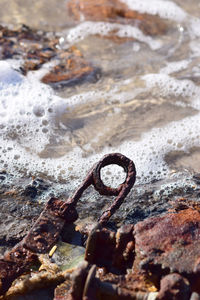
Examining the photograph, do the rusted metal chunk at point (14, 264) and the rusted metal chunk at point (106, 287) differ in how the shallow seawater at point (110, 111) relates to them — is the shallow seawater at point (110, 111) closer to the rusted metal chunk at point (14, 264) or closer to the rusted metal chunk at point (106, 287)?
the rusted metal chunk at point (14, 264)

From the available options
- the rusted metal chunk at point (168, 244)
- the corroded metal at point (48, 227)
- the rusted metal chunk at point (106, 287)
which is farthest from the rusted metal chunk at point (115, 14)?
the rusted metal chunk at point (106, 287)

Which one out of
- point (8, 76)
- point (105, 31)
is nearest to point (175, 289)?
point (8, 76)

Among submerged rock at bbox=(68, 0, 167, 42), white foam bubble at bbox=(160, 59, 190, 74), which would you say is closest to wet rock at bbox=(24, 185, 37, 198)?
white foam bubble at bbox=(160, 59, 190, 74)

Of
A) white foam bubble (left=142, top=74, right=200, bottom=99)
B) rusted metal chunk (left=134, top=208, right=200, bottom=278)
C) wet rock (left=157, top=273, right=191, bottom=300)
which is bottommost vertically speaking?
white foam bubble (left=142, top=74, right=200, bottom=99)

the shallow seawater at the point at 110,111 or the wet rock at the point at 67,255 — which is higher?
the wet rock at the point at 67,255

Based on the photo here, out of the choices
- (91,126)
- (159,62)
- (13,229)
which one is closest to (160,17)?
(159,62)

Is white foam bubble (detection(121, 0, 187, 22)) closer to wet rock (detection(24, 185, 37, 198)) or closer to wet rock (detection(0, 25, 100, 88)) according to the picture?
wet rock (detection(0, 25, 100, 88))
